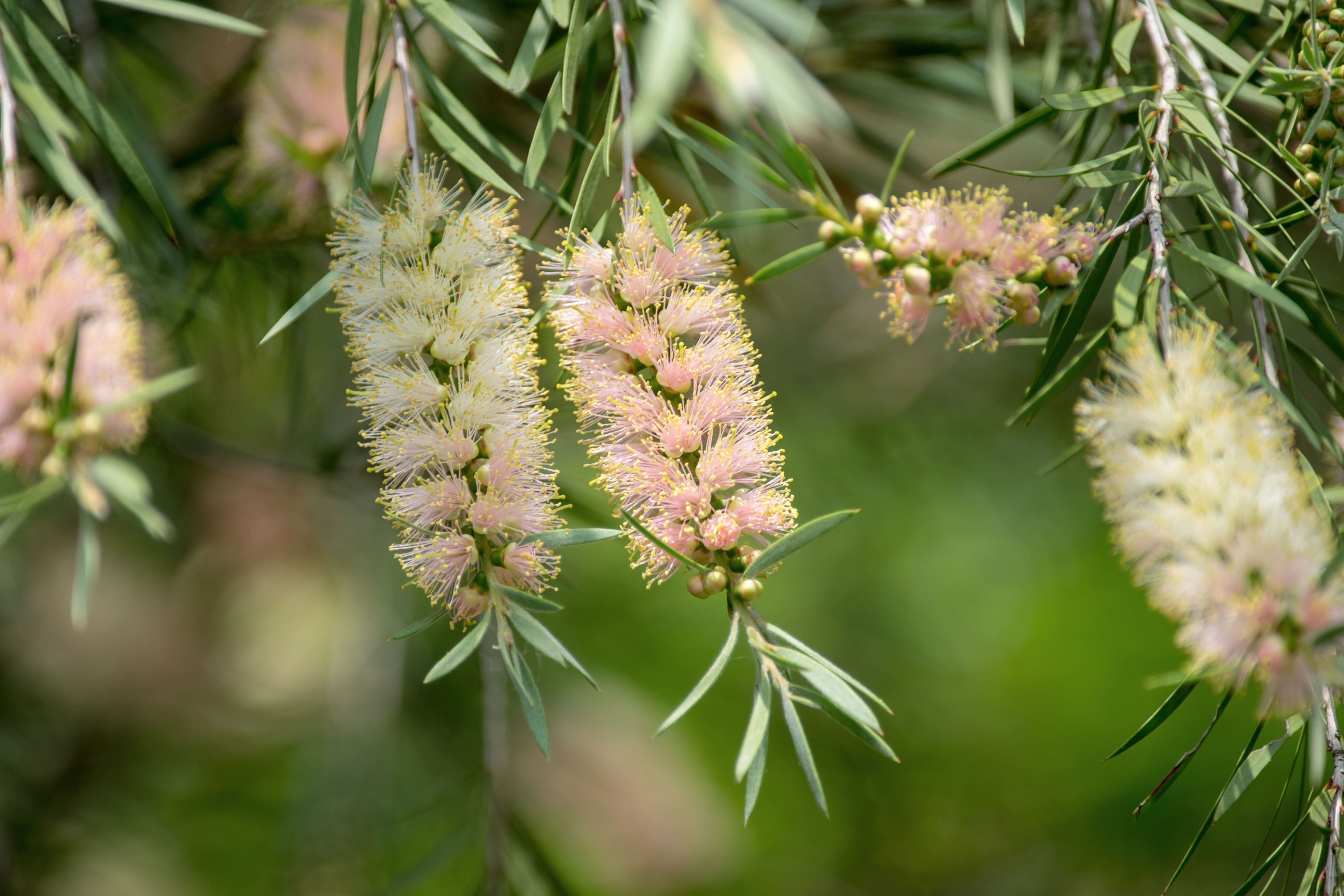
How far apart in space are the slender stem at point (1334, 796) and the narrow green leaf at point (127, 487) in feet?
1.80

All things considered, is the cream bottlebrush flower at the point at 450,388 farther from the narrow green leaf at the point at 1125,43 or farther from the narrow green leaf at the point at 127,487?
the narrow green leaf at the point at 1125,43

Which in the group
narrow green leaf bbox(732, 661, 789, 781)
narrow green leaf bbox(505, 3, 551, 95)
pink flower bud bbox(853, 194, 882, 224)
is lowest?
narrow green leaf bbox(732, 661, 789, 781)

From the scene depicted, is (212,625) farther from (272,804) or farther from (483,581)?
(483,581)

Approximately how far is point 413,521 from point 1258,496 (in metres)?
0.40

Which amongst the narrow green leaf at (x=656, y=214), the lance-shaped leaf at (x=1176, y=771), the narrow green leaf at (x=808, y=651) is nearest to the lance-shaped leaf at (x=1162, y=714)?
the lance-shaped leaf at (x=1176, y=771)

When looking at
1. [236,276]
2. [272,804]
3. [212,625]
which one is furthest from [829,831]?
[236,276]

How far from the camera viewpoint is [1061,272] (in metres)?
0.42

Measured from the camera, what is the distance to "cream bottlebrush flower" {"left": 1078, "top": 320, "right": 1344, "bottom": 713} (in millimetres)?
311

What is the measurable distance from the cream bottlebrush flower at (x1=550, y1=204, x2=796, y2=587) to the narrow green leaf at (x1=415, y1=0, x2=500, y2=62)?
128 mm

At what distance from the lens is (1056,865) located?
1684 millimetres

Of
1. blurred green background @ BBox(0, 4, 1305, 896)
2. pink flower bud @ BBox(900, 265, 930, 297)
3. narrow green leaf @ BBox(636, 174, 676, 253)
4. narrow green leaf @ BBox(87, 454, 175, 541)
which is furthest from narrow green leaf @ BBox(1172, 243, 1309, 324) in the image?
blurred green background @ BBox(0, 4, 1305, 896)

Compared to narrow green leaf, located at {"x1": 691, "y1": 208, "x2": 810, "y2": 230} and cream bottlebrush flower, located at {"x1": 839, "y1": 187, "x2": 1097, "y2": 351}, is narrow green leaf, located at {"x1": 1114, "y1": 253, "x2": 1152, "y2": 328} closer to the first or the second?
cream bottlebrush flower, located at {"x1": 839, "y1": 187, "x2": 1097, "y2": 351}

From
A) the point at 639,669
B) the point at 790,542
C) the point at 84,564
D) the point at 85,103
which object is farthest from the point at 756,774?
the point at 639,669

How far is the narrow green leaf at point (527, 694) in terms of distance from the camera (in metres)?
0.40
